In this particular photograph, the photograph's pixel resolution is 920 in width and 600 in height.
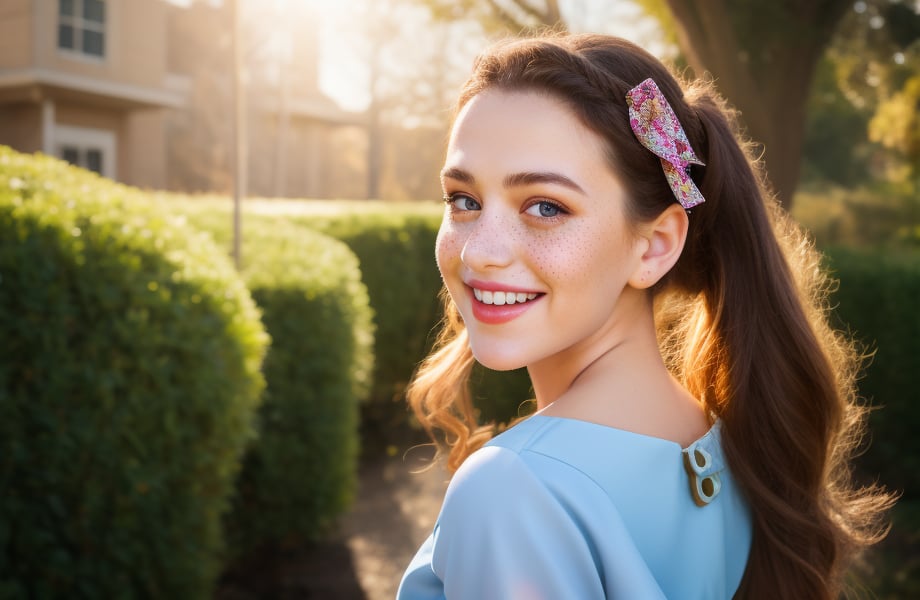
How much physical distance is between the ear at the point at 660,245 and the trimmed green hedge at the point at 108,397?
2.20 meters

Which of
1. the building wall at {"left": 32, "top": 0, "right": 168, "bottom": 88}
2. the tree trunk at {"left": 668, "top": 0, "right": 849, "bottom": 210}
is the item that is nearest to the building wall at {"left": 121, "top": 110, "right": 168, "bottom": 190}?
the building wall at {"left": 32, "top": 0, "right": 168, "bottom": 88}

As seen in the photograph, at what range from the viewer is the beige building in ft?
33.6

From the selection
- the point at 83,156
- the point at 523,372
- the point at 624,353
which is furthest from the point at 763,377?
the point at 83,156

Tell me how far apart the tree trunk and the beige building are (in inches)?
218

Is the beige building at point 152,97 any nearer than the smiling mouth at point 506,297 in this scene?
No

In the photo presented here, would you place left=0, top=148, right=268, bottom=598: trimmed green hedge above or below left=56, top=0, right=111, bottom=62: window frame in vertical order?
below

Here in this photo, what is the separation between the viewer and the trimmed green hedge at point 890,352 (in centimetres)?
702

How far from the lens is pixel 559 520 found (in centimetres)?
118

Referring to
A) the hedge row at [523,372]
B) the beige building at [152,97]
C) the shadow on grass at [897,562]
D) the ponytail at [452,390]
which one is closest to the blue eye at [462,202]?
the ponytail at [452,390]

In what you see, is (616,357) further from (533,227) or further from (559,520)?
(559,520)

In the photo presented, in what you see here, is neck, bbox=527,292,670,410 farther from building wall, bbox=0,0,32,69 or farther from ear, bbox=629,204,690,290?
building wall, bbox=0,0,32,69

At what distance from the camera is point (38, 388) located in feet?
10.1

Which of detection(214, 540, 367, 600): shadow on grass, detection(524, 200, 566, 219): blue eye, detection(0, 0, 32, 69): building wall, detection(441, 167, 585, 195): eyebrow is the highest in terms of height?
detection(0, 0, 32, 69): building wall

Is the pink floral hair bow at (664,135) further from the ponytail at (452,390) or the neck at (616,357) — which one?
the ponytail at (452,390)
